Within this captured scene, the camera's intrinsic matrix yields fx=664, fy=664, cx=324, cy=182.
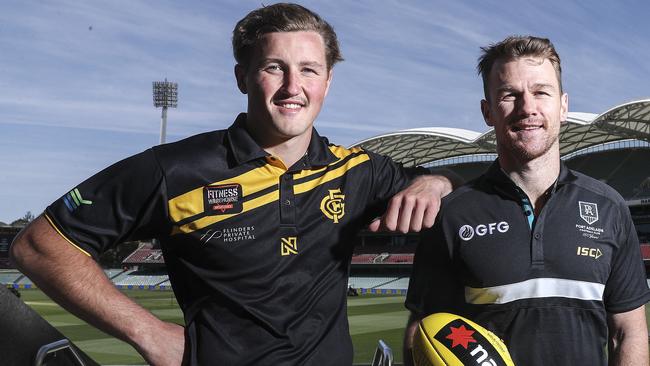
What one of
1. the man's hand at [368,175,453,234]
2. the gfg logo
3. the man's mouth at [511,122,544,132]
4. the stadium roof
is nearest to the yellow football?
the man's hand at [368,175,453,234]

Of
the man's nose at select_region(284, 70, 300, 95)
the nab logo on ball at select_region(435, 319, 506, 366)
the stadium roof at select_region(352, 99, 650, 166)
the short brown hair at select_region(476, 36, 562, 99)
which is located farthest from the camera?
the stadium roof at select_region(352, 99, 650, 166)

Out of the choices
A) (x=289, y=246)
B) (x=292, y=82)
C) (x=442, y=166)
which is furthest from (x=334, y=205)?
(x=442, y=166)

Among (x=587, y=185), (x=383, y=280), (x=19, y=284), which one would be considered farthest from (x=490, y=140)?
(x=587, y=185)

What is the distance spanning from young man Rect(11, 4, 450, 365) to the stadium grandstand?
4062 cm

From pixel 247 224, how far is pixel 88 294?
1.84 feet

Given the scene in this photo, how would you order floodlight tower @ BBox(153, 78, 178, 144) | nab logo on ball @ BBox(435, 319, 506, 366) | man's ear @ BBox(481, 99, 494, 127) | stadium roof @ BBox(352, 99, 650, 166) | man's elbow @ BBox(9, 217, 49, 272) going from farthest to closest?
floodlight tower @ BBox(153, 78, 178, 144) → stadium roof @ BBox(352, 99, 650, 166) → man's ear @ BBox(481, 99, 494, 127) → man's elbow @ BBox(9, 217, 49, 272) → nab logo on ball @ BBox(435, 319, 506, 366)

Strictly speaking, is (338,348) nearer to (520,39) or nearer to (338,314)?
(338,314)

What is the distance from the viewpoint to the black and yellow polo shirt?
2.20 m

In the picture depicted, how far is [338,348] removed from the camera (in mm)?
2316

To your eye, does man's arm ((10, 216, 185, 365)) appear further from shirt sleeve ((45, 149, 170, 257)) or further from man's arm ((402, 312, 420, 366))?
man's arm ((402, 312, 420, 366))

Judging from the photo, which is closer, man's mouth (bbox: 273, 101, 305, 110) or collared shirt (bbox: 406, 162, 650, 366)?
man's mouth (bbox: 273, 101, 305, 110)

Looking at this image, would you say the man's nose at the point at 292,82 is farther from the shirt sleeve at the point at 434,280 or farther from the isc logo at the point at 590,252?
the isc logo at the point at 590,252

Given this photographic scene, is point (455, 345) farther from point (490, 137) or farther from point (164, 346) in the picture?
point (490, 137)

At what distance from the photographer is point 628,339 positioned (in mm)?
2709
